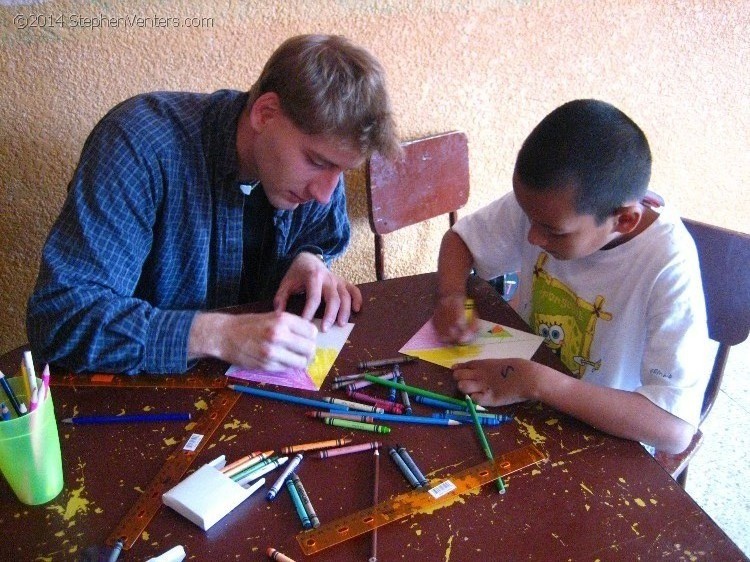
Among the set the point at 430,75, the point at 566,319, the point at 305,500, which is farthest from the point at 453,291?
the point at 430,75

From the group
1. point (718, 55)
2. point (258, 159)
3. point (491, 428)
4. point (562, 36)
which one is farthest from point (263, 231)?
point (718, 55)

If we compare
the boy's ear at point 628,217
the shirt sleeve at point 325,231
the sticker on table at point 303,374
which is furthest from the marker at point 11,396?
the boy's ear at point 628,217

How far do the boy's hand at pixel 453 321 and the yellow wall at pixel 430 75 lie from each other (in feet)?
3.13

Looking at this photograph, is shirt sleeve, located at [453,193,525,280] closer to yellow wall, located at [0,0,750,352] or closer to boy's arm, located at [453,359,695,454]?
boy's arm, located at [453,359,695,454]

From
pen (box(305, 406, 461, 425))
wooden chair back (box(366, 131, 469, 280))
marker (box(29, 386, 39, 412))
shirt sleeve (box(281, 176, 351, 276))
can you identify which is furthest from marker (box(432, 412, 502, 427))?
wooden chair back (box(366, 131, 469, 280))

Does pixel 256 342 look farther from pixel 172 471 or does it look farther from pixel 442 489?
pixel 442 489

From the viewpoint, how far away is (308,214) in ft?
4.83

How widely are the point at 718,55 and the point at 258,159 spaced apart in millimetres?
2038

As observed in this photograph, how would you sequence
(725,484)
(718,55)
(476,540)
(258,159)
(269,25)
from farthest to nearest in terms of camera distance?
(718,55) → (725,484) → (269,25) → (258,159) → (476,540)

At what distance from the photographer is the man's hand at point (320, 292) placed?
1.18 metres

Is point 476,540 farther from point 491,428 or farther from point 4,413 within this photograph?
point 4,413

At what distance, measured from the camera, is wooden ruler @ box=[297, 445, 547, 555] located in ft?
2.33

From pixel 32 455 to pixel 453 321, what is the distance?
698 mm

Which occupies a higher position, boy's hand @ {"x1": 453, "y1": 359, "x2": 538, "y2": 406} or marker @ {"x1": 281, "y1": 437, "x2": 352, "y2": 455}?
boy's hand @ {"x1": 453, "y1": 359, "x2": 538, "y2": 406}
